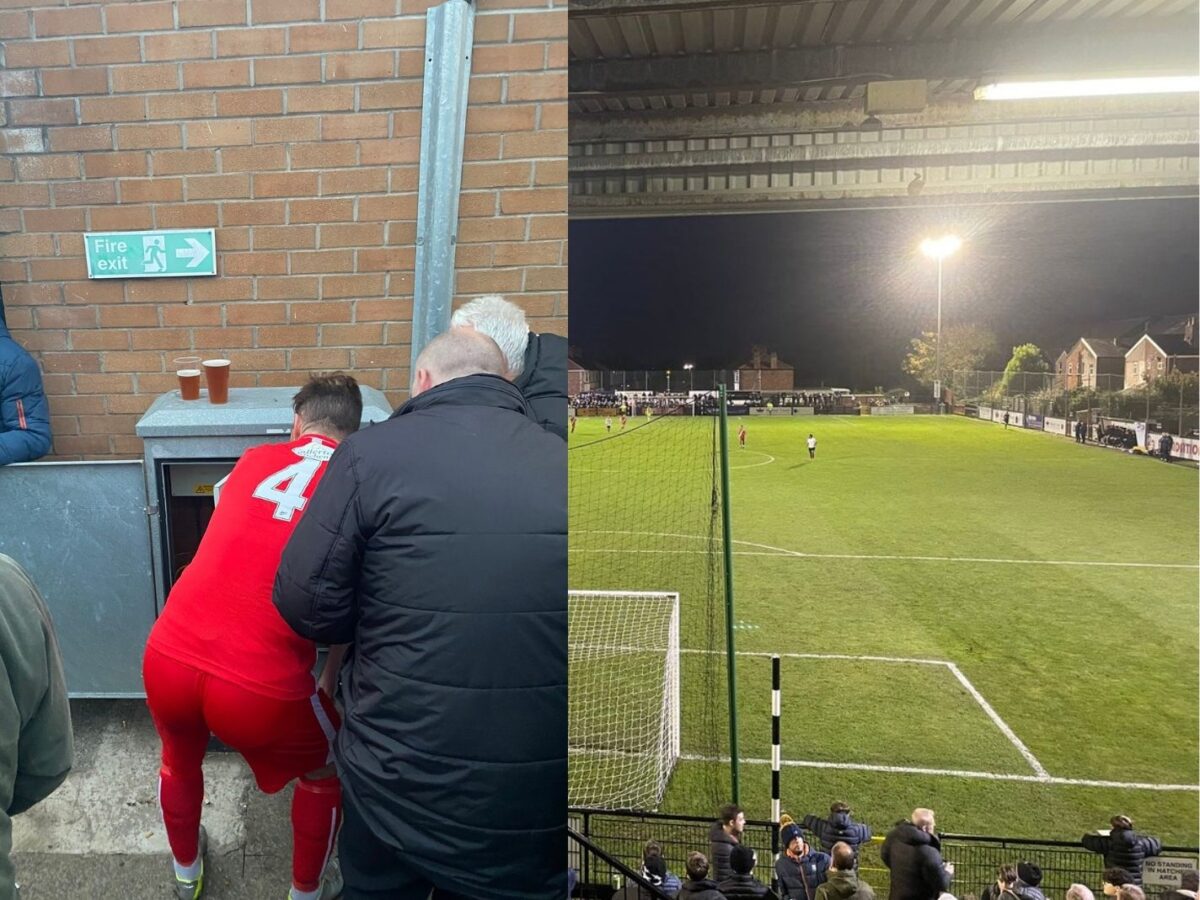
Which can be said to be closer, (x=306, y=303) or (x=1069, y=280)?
(x=1069, y=280)

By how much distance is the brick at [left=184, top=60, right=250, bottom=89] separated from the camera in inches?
48.0

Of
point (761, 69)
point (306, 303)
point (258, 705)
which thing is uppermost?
point (761, 69)

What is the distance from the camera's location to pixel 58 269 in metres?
1.26

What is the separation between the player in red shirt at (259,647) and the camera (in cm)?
116

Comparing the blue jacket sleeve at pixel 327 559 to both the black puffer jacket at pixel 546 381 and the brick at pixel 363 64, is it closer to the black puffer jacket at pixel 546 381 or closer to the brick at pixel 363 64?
the black puffer jacket at pixel 546 381

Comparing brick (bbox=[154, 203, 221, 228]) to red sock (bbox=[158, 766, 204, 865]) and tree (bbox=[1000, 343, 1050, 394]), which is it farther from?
tree (bbox=[1000, 343, 1050, 394])

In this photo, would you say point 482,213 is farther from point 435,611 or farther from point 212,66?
point 435,611

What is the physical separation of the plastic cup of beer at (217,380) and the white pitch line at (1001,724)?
3.77 feet

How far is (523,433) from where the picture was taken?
1.08 metres

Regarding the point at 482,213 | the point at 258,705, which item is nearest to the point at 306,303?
the point at 482,213

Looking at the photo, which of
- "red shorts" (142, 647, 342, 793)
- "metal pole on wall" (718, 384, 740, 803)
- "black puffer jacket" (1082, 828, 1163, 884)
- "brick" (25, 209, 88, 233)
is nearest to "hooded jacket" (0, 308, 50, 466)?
"brick" (25, 209, 88, 233)

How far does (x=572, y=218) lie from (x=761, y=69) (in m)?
0.32

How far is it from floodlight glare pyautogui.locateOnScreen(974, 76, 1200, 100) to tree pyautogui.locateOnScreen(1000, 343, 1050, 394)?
292 mm

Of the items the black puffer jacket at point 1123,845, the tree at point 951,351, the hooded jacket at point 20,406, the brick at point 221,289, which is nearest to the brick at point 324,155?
the brick at point 221,289
